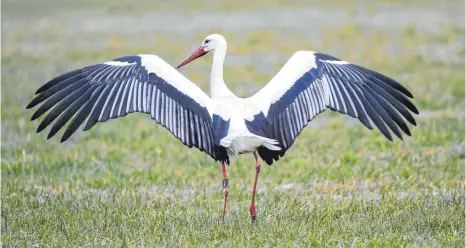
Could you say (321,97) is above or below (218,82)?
below

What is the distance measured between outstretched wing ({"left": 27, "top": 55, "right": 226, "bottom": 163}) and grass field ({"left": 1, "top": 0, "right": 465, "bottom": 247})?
2.57 ft

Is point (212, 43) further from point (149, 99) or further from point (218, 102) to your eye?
point (149, 99)

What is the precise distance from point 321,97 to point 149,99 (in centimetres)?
153

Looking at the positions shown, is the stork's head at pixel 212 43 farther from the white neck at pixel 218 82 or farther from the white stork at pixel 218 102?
the white stork at pixel 218 102

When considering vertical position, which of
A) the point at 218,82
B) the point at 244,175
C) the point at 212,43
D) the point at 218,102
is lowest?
the point at 244,175

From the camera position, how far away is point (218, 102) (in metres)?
8.92

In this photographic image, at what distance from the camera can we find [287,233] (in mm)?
8117

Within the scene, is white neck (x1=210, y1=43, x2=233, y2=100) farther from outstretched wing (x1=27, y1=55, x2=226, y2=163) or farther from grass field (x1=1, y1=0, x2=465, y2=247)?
grass field (x1=1, y1=0, x2=465, y2=247)

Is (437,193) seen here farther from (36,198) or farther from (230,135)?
(36,198)

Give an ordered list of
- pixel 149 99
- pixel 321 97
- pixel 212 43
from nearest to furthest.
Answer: pixel 149 99 → pixel 321 97 → pixel 212 43

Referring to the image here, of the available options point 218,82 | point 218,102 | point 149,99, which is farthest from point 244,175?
point 149,99

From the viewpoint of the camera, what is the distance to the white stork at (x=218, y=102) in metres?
8.73

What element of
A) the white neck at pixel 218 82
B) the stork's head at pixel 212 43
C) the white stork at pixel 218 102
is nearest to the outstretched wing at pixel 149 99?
the white stork at pixel 218 102

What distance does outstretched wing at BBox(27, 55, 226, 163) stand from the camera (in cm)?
878
